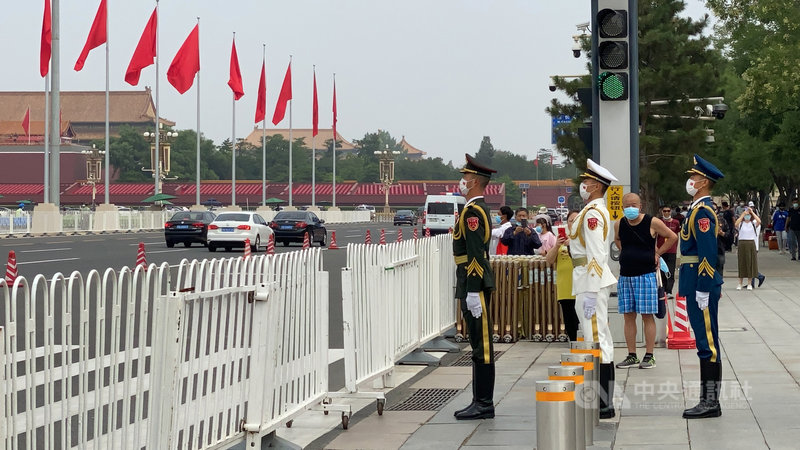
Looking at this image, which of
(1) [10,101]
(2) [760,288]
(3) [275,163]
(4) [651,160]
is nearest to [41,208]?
(4) [651,160]

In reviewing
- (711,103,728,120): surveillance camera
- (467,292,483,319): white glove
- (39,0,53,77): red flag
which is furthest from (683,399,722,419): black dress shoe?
(39,0,53,77): red flag

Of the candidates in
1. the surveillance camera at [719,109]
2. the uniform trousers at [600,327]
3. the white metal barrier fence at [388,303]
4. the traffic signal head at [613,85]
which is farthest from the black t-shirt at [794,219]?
the uniform trousers at [600,327]

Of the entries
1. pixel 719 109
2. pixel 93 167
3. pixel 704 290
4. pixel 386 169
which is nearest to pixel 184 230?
pixel 719 109

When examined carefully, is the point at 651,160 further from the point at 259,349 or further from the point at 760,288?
the point at 259,349

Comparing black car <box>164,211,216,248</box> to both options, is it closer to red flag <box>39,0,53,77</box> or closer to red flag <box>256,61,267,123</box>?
red flag <box>39,0,53,77</box>

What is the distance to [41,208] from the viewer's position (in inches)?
2174

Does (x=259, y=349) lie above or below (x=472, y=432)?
above

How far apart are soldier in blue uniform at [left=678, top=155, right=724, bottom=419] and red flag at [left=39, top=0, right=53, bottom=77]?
44112mm

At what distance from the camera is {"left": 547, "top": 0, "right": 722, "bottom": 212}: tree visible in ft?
133

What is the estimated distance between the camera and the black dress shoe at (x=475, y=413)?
9.52 metres

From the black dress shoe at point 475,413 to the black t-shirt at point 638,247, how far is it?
10.1 ft

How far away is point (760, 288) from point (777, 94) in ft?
29.8

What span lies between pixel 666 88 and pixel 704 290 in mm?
32689

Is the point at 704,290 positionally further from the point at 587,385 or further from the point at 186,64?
the point at 186,64
